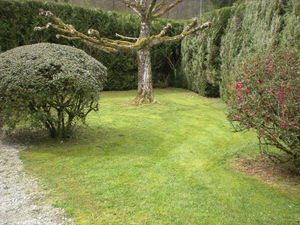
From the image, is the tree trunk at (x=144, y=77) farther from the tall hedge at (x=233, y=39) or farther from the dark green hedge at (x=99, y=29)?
the dark green hedge at (x=99, y=29)

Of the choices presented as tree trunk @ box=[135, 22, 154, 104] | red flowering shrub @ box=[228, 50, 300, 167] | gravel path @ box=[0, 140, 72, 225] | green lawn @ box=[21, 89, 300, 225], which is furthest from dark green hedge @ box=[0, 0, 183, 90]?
red flowering shrub @ box=[228, 50, 300, 167]

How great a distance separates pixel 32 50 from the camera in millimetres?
6582

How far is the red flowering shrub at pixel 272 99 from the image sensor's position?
4.75 metres

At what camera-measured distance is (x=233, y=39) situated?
12297 millimetres

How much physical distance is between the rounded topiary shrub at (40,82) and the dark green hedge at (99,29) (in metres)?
7.53

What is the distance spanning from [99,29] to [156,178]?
1198cm

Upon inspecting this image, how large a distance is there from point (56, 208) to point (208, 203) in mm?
2076

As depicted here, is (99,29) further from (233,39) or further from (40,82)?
(40,82)

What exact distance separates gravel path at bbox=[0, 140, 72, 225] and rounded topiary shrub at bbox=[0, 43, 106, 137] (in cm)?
126

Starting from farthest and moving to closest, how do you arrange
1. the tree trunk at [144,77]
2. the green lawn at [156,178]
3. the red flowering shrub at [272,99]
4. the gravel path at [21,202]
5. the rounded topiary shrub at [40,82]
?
the tree trunk at [144,77], the rounded topiary shrub at [40,82], the red flowering shrub at [272,99], the green lawn at [156,178], the gravel path at [21,202]

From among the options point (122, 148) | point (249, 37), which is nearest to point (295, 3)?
point (249, 37)


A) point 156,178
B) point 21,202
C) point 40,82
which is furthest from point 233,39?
point 21,202

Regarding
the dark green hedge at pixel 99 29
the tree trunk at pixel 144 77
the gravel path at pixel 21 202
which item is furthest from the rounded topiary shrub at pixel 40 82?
the dark green hedge at pixel 99 29

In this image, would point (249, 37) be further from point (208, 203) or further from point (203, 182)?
point (208, 203)
